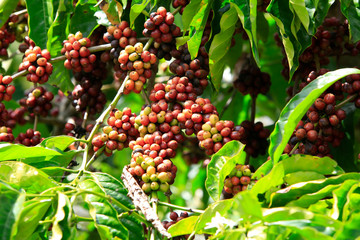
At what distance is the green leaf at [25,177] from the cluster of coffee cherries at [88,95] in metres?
0.63

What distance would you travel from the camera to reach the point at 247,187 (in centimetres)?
132

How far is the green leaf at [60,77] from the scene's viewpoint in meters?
1.87

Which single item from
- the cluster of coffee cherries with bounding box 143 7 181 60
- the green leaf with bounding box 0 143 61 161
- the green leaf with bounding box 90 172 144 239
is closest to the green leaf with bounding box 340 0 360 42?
the cluster of coffee cherries with bounding box 143 7 181 60

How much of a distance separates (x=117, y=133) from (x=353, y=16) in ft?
2.46

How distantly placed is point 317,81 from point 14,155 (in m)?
0.77

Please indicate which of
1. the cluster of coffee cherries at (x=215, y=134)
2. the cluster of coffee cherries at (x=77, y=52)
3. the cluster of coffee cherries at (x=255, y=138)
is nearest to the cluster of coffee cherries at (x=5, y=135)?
the cluster of coffee cherries at (x=77, y=52)

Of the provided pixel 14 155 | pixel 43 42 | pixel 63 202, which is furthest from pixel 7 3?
pixel 63 202

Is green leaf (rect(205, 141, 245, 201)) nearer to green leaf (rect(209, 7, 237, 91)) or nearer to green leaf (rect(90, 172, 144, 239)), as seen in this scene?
green leaf (rect(90, 172, 144, 239))

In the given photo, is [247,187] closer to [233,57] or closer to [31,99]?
[31,99]

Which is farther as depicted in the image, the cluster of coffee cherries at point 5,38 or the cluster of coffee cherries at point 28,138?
the cluster of coffee cherries at point 5,38

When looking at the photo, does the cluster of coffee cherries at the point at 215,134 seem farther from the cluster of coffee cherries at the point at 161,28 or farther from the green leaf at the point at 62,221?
the green leaf at the point at 62,221

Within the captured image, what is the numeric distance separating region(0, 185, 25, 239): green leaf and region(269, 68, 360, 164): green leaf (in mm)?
576

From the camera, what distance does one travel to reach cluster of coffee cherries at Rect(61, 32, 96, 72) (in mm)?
1630

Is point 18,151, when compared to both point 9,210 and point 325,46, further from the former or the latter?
point 325,46
